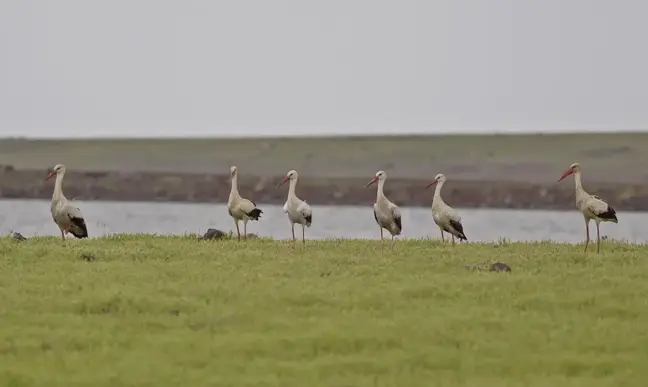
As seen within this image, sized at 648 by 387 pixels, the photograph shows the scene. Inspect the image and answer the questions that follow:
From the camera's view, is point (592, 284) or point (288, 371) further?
point (592, 284)

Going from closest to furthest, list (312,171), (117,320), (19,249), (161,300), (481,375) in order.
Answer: (481,375) → (117,320) → (161,300) → (19,249) → (312,171)

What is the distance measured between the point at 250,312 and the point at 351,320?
1.35 metres

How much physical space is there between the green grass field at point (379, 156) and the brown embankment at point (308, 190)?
6099 mm

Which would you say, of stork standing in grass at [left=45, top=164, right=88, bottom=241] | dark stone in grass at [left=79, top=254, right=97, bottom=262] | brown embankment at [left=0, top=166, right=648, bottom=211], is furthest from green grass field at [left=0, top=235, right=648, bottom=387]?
brown embankment at [left=0, top=166, right=648, bottom=211]

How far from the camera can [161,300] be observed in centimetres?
1627

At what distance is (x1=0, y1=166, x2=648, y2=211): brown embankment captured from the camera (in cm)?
6844

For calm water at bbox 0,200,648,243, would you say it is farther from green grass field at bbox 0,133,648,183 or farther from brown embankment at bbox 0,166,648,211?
green grass field at bbox 0,133,648,183

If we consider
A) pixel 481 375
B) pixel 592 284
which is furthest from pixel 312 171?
pixel 481 375

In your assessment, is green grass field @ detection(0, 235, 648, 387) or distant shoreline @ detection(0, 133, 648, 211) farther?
distant shoreline @ detection(0, 133, 648, 211)

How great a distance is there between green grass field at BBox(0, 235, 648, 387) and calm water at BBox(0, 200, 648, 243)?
1446 cm

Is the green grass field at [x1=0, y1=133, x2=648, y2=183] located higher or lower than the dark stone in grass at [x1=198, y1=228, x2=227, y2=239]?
A: higher

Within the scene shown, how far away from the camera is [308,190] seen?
2940 inches

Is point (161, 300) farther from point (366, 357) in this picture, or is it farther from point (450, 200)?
point (450, 200)

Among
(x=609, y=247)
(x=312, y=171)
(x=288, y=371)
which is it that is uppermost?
(x=312, y=171)
